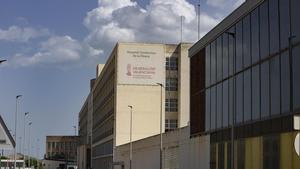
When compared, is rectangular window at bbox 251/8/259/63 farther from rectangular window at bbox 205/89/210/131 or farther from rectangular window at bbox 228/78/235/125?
rectangular window at bbox 205/89/210/131

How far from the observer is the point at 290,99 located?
30.4m

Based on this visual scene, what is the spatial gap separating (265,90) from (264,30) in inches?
137

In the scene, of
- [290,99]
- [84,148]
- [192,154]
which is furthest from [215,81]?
[84,148]

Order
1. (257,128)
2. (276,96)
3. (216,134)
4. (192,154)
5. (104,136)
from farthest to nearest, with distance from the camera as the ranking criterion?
(104,136)
(192,154)
(216,134)
(257,128)
(276,96)

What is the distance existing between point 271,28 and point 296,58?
14.2 ft

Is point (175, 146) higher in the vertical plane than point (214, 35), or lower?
lower

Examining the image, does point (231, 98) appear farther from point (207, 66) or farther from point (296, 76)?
point (296, 76)

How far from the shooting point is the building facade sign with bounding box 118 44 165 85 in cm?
9588

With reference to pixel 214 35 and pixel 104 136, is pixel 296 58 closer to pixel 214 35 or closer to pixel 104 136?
pixel 214 35

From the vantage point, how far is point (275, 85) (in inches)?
1284

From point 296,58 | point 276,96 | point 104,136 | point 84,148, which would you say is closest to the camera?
point 296,58

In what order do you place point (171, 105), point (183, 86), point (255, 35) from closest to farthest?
point (255, 35) → point (183, 86) → point (171, 105)

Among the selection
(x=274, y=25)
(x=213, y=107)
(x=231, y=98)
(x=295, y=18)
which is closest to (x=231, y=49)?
(x=231, y=98)

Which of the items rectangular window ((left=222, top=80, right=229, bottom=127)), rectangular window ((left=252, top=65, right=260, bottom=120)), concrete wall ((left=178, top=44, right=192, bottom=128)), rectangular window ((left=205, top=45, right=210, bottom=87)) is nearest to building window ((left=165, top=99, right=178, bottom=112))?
concrete wall ((left=178, top=44, right=192, bottom=128))
